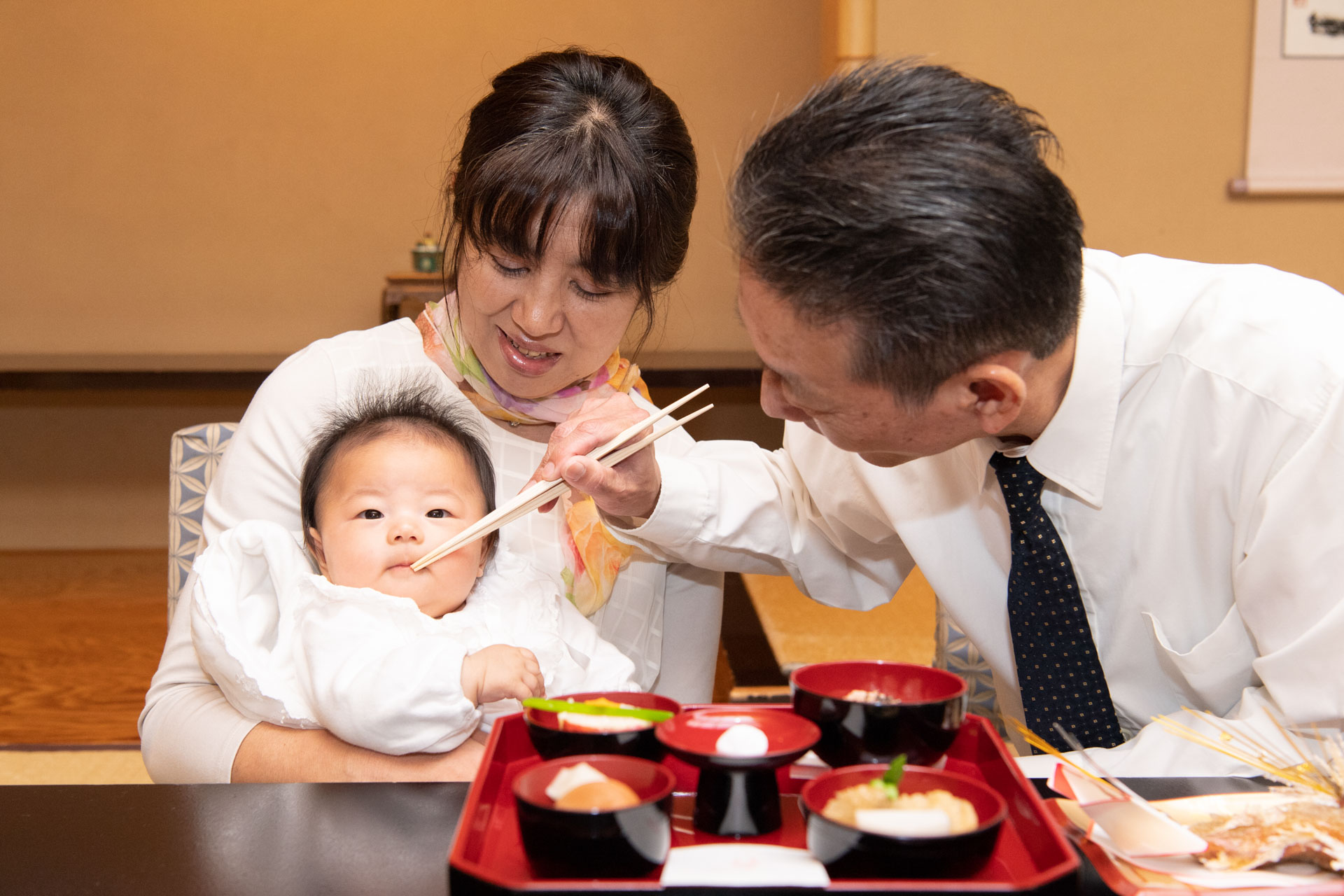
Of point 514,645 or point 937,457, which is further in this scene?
point 937,457

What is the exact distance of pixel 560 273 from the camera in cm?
145

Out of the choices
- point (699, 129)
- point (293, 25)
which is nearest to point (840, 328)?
point (699, 129)

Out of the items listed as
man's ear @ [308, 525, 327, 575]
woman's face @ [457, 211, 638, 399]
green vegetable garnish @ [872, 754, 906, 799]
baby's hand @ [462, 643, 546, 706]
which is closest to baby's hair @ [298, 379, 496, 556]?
man's ear @ [308, 525, 327, 575]

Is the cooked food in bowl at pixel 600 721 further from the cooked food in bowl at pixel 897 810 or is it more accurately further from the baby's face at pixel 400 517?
the baby's face at pixel 400 517

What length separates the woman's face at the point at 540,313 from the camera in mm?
1437

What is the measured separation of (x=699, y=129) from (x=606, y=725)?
181 inches

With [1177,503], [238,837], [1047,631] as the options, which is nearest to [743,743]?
[238,837]

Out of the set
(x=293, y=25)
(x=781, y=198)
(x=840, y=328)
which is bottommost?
(x=840, y=328)

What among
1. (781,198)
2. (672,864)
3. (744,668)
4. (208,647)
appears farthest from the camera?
(744,668)

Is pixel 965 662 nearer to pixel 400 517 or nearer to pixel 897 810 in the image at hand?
pixel 400 517

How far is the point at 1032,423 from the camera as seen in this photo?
1.26 m

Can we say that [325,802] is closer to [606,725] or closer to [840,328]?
[606,725]

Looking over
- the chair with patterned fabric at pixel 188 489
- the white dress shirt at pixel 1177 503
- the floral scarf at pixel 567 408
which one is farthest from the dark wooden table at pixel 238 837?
the chair with patterned fabric at pixel 188 489

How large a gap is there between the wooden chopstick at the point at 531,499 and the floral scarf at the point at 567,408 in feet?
0.63
